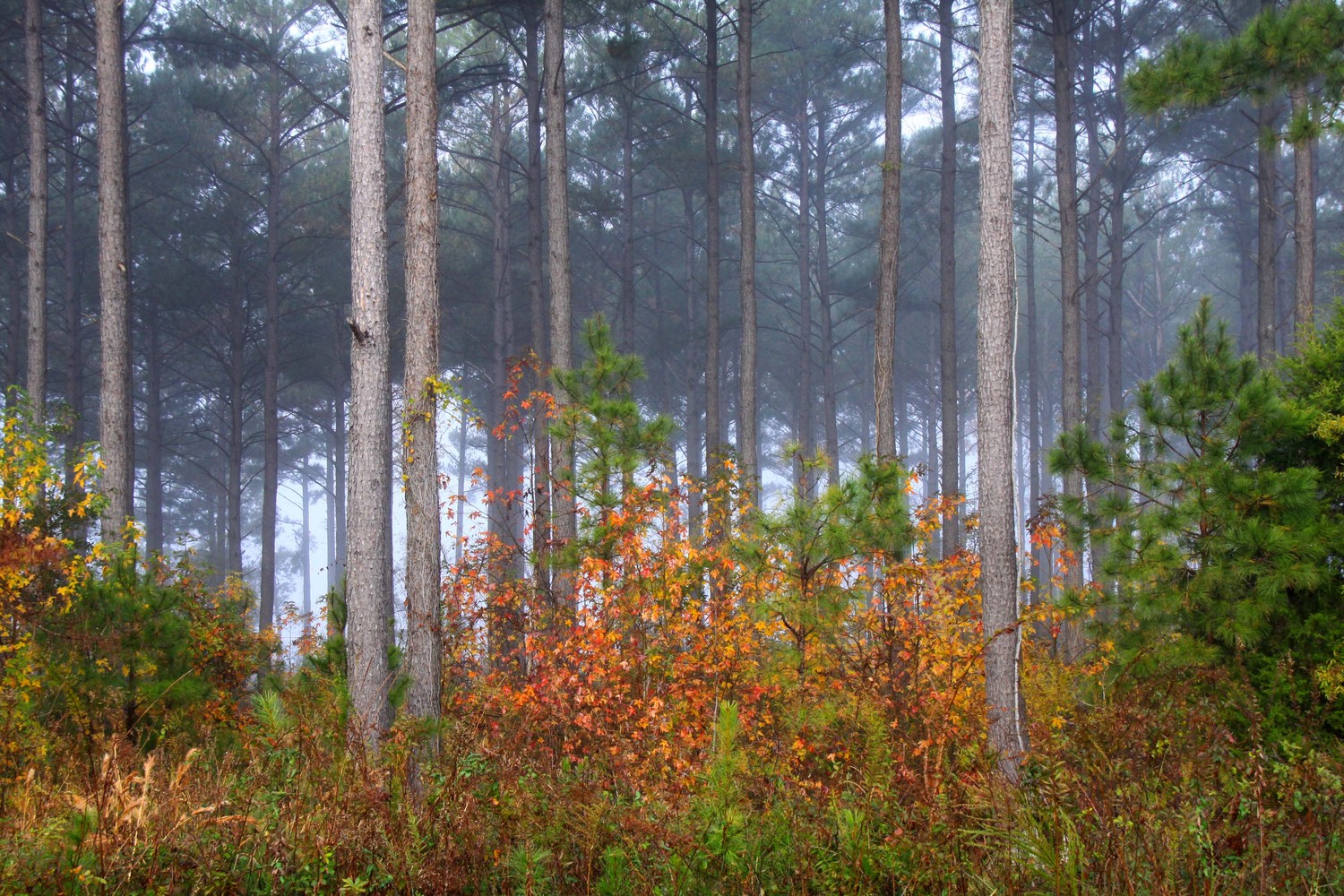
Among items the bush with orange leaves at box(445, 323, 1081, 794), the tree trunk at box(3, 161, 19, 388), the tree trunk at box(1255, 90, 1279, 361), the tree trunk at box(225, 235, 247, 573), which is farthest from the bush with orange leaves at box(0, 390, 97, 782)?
the tree trunk at box(1255, 90, 1279, 361)

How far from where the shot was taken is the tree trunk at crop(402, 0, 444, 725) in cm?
806

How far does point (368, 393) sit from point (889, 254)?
25.7ft

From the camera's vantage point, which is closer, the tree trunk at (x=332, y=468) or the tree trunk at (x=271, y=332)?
the tree trunk at (x=271, y=332)

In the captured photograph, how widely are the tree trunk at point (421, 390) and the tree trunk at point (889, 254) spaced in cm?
619

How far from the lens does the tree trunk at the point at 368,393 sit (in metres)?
7.80

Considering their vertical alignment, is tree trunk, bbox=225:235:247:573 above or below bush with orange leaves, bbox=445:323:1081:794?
above

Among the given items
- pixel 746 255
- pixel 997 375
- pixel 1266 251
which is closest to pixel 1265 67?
pixel 997 375

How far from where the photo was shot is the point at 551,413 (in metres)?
10.7

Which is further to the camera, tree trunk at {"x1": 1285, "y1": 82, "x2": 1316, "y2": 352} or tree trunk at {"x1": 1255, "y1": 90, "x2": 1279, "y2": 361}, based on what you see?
tree trunk at {"x1": 1255, "y1": 90, "x2": 1279, "y2": 361}

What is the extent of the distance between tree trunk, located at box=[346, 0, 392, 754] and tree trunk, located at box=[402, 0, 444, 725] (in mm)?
222

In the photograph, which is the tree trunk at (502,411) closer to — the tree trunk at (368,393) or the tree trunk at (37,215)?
the tree trunk at (368,393)

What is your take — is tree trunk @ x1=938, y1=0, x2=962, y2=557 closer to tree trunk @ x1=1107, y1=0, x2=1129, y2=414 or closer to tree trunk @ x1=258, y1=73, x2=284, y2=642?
tree trunk @ x1=1107, y1=0, x2=1129, y2=414

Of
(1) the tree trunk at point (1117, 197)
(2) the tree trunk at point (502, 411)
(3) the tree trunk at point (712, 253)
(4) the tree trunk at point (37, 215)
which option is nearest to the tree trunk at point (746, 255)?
(3) the tree trunk at point (712, 253)

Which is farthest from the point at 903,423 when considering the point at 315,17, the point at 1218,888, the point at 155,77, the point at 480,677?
the point at 1218,888
